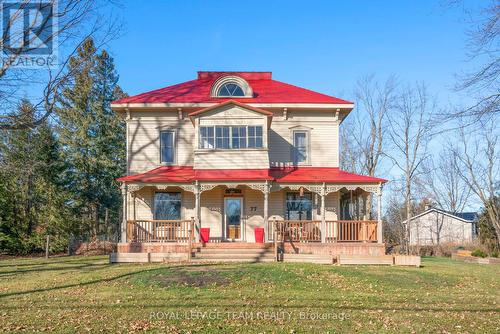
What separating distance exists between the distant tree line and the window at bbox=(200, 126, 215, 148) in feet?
28.9

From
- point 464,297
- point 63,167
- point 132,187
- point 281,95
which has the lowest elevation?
point 464,297

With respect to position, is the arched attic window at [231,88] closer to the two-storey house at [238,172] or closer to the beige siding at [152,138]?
the two-storey house at [238,172]

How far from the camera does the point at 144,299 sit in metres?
10.0

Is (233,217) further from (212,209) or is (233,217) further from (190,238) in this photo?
(190,238)

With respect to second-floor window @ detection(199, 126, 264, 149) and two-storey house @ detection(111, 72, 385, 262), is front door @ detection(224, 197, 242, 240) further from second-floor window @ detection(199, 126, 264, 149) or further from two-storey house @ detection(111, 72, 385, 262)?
second-floor window @ detection(199, 126, 264, 149)

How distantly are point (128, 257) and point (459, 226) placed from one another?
3945cm

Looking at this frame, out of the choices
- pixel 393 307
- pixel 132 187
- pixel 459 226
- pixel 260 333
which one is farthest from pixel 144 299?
pixel 459 226

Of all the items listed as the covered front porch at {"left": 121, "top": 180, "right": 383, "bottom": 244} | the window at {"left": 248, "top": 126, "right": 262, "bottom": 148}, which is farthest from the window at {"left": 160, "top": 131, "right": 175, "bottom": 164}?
the window at {"left": 248, "top": 126, "right": 262, "bottom": 148}

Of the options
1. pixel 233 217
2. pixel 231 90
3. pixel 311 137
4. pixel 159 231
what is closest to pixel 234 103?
pixel 231 90

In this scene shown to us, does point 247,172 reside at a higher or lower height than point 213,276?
higher

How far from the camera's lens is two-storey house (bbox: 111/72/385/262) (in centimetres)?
1856

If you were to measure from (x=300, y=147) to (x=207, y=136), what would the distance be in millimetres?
4647

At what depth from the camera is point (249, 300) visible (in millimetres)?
9945

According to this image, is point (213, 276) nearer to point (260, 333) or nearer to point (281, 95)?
point (260, 333)
